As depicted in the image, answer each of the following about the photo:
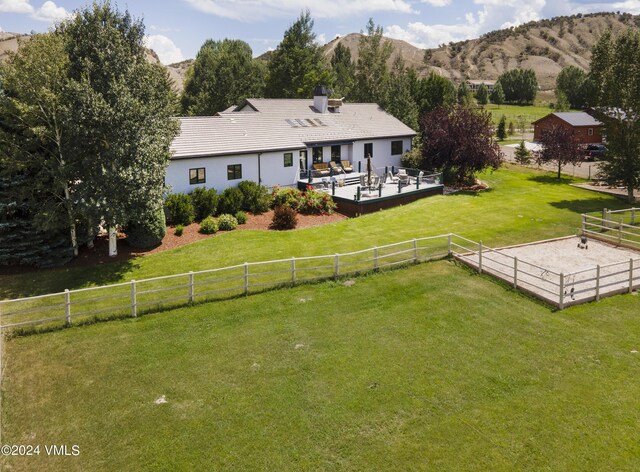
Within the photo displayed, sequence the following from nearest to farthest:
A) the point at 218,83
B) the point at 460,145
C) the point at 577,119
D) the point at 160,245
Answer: the point at 160,245 < the point at 460,145 < the point at 577,119 < the point at 218,83

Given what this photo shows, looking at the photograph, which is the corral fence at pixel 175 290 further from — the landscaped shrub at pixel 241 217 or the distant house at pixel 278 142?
the distant house at pixel 278 142

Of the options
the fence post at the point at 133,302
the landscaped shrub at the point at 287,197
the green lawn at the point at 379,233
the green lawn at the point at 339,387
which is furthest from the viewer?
the landscaped shrub at the point at 287,197

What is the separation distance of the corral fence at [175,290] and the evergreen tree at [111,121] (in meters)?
3.84

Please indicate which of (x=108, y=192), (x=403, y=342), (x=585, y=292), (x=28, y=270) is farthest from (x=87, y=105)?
(x=585, y=292)

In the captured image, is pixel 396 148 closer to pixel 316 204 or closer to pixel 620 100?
pixel 316 204

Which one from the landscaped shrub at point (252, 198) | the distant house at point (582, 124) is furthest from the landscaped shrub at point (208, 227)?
the distant house at point (582, 124)

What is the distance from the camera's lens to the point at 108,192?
20.3 meters

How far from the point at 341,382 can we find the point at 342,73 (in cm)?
8650

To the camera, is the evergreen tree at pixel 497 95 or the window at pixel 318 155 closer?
the window at pixel 318 155

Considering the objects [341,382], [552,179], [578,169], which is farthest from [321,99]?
[341,382]

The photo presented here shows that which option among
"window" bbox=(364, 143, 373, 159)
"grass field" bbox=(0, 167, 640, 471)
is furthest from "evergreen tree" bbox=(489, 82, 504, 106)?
"grass field" bbox=(0, 167, 640, 471)

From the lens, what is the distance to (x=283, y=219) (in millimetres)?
27656

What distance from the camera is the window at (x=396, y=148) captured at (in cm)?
4253

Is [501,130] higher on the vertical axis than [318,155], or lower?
higher
